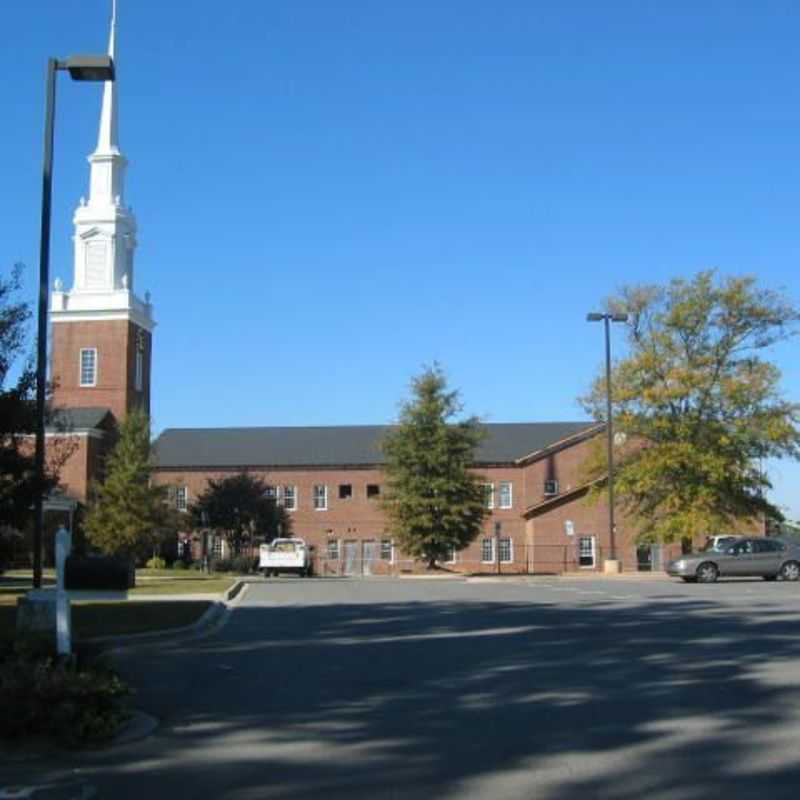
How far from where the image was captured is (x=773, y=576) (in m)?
36.8

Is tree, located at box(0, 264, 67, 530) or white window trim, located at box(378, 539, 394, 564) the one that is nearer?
tree, located at box(0, 264, 67, 530)

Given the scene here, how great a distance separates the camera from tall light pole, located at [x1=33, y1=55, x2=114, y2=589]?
1519cm

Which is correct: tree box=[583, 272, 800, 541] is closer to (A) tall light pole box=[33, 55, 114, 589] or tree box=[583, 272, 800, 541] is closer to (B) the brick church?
(B) the brick church

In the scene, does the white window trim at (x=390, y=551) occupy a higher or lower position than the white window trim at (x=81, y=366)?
lower

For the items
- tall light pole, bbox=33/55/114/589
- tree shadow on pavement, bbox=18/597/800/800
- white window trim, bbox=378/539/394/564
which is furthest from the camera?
white window trim, bbox=378/539/394/564

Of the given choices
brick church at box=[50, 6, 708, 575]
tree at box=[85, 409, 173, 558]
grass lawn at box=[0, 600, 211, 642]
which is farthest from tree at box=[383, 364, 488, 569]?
grass lawn at box=[0, 600, 211, 642]

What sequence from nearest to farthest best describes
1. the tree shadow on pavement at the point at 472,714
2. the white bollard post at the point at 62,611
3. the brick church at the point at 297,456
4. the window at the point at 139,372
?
the tree shadow on pavement at the point at 472,714, the white bollard post at the point at 62,611, the brick church at the point at 297,456, the window at the point at 139,372

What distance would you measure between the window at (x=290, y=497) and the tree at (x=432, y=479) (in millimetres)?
19892

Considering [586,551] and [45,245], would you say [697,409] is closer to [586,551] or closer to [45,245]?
[586,551]

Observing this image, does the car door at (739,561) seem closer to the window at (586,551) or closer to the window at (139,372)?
the window at (586,551)

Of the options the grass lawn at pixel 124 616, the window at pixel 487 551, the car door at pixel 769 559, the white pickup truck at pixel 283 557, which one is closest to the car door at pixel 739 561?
the car door at pixel 769 559

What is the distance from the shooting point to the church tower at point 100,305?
67.6m

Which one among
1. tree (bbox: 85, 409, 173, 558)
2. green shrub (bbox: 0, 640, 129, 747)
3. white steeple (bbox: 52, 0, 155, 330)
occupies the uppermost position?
white steeple (bbox: 52, 0, 155, 330)

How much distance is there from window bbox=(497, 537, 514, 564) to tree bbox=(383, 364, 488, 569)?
14.9m
